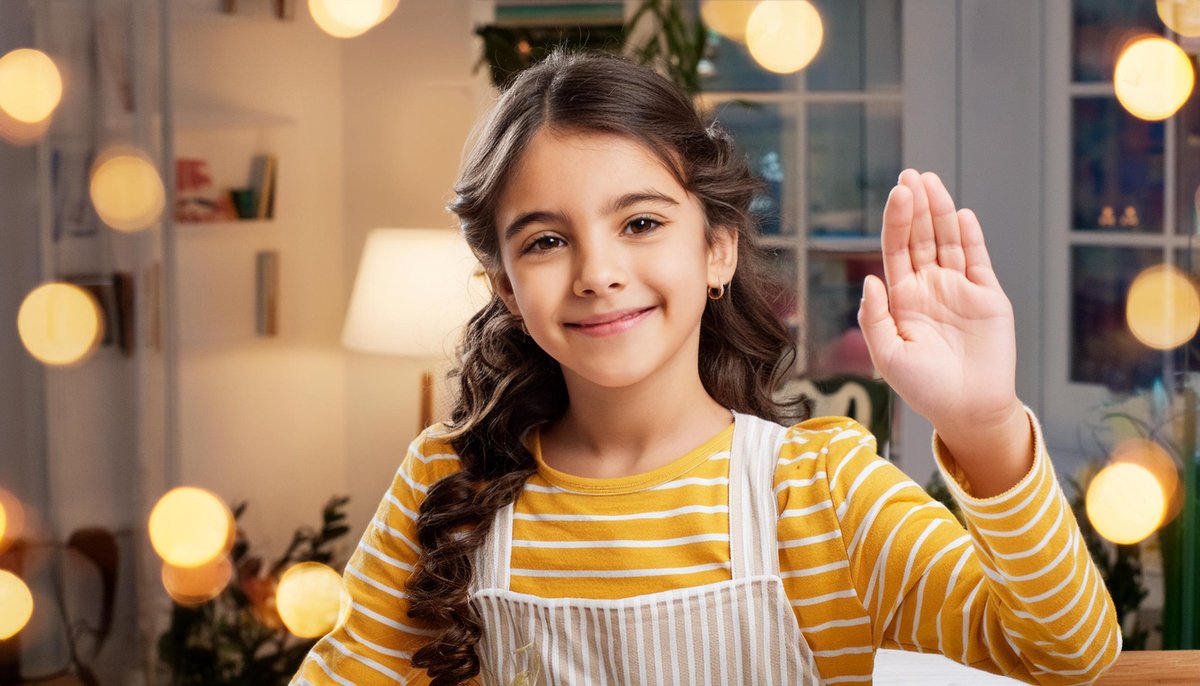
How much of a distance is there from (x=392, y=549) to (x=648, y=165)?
0.40 m

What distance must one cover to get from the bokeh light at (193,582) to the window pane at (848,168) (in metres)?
1.45

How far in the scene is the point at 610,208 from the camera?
95 centimetres

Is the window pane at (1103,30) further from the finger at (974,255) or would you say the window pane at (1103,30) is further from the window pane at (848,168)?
the finger at (974,255)

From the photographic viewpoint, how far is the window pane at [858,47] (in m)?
2.62

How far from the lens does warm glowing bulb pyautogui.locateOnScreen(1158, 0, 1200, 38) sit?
2.26 meters

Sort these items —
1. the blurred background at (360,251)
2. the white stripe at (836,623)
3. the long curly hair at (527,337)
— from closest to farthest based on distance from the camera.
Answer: the white stripe at (836,623), the long curly hair at (527,337), the blurred background at (360,251)

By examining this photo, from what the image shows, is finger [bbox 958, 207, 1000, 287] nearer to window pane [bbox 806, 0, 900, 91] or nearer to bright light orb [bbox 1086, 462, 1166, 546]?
bright light orb [bbox 1086, 462, 1166, 546]

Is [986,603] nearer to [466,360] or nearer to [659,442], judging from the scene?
[659,442]

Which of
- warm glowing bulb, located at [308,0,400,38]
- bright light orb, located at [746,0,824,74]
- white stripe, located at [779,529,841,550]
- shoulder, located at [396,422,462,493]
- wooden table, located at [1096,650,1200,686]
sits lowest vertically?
wooden table, located at [1096,650,1200,686]

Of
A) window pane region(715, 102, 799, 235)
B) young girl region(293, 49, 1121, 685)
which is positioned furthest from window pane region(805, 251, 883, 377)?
young girl region(293, 49, 1121, 685)

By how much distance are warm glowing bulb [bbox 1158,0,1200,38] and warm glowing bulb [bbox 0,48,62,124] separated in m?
2.09

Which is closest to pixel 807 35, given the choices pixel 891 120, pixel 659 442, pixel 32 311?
pixel 891 120

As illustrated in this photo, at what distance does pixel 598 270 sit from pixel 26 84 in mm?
1834

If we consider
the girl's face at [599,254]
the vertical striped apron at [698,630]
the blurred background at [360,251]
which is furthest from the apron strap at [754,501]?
the blurred background at [360,251]
